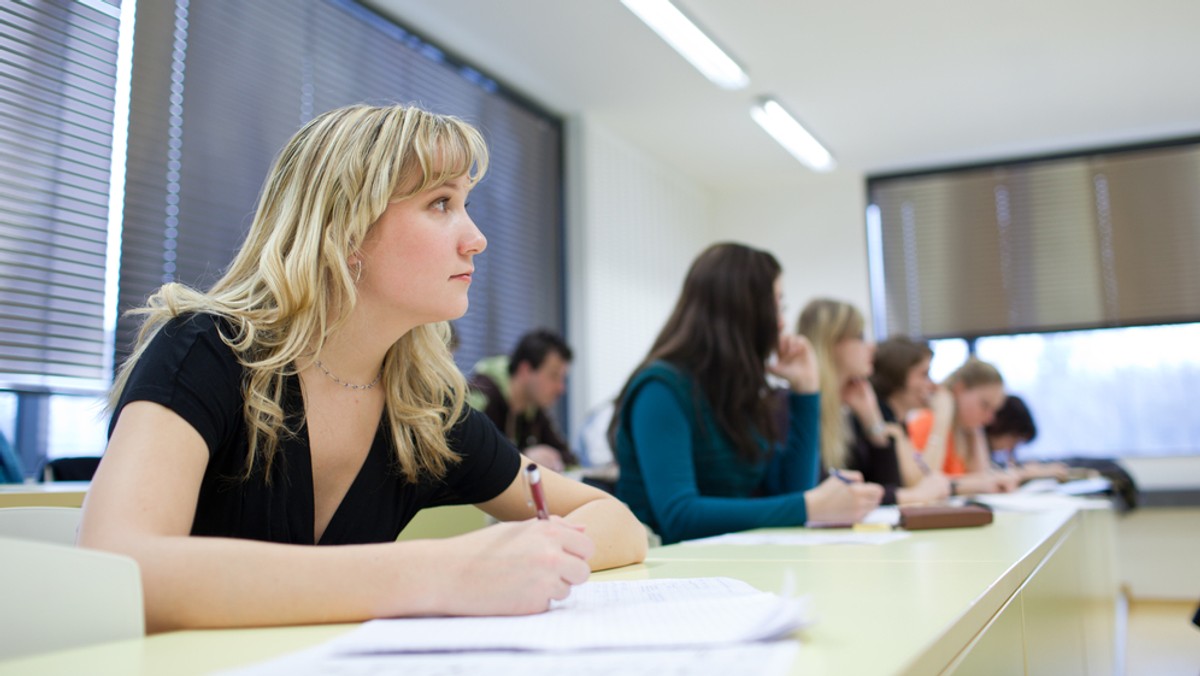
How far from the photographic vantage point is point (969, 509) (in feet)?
6.29

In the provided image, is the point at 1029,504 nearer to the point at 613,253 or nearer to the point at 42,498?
the point at 42,498

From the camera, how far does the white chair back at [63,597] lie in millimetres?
753

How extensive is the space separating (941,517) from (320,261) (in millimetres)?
1277

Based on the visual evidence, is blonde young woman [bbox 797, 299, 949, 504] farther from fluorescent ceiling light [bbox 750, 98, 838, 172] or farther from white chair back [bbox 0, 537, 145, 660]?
white chair back [bbox 0, 537, 145, 660]

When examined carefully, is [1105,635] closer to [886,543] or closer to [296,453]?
[886,543]

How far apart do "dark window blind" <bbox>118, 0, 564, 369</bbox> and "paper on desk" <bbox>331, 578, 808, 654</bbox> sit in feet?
5.65

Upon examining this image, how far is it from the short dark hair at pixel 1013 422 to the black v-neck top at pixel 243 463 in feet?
14.5

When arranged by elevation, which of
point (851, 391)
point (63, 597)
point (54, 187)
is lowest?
point (63, 597)

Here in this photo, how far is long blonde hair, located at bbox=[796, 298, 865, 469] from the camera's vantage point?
3303mm

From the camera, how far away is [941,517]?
1.87 meters

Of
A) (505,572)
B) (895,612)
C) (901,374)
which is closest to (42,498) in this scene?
(505,572)

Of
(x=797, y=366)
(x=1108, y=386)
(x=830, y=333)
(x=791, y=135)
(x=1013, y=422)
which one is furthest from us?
(x=1108, y=386)

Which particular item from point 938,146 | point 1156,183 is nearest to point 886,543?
point 938,146

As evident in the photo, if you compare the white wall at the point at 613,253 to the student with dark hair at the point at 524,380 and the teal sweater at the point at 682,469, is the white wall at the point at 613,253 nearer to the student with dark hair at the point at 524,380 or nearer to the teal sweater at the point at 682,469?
the student with dark hair at the point at 524,380
